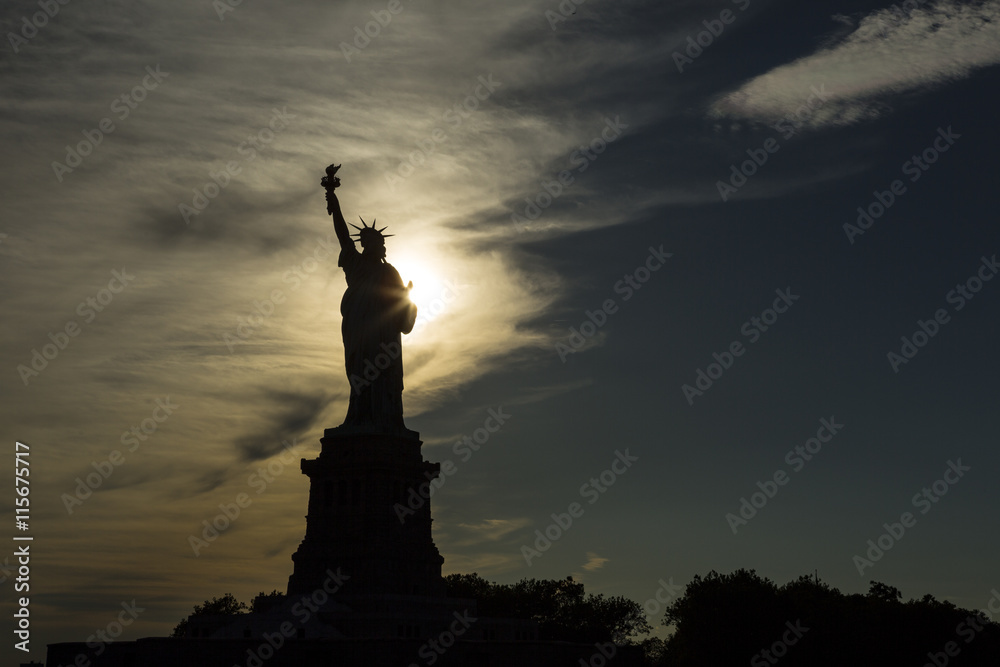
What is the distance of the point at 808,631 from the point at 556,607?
777 inches

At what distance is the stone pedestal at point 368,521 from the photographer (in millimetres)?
59250

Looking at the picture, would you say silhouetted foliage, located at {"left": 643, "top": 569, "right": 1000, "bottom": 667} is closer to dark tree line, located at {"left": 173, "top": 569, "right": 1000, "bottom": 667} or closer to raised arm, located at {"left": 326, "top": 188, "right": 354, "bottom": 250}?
dark tree line, located at {"left": 173, "top": 569, "right": 1000, "bottom": 667}

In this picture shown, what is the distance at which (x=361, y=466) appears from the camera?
6156cm

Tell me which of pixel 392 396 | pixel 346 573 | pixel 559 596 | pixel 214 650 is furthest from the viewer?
pixel 559 596

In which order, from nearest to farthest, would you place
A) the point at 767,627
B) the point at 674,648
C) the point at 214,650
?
the point at 214,650
the point at 767,627
the point at 674,648

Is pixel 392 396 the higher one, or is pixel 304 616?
pixel 392 396

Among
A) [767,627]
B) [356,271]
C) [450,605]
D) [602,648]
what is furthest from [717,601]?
[356,271]

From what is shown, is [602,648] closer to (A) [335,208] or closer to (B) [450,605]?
(B) [450,605]

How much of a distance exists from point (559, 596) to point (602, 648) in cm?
2718

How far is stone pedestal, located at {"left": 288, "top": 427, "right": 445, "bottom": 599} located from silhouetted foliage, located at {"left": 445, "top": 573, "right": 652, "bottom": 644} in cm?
2533

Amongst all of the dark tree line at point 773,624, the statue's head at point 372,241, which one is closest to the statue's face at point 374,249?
the statue's head at point 372,241

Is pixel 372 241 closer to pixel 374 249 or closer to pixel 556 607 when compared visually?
pixel 374 249

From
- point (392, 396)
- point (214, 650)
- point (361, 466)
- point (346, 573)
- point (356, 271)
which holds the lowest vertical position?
point (214, 650)

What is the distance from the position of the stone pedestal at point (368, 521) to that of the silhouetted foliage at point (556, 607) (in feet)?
83.1
